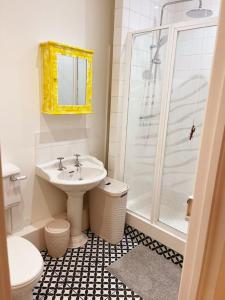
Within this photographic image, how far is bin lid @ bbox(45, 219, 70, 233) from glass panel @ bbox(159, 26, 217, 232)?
968 mm

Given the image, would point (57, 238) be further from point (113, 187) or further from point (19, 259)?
point (113, 187)

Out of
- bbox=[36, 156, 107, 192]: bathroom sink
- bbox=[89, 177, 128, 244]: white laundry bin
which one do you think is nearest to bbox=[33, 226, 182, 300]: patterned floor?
bbox=[89, 177, 128, 244]: white laundry bin

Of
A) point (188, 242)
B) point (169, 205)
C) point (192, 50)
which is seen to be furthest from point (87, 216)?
point (192, 50)

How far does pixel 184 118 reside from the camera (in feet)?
8.00

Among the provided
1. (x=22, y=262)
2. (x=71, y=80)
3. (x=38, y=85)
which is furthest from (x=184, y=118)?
(x=22, y=262)

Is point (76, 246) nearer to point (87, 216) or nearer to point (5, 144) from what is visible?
point (87, 216)

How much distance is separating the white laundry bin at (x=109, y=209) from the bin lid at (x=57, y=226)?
1.15 ft

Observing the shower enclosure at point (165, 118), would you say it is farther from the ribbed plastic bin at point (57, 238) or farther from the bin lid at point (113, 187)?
the ribbed plastic bin at point (57, 238)

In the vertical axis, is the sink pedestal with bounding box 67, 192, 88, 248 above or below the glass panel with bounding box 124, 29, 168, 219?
below

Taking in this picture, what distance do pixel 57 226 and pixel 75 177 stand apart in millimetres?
465

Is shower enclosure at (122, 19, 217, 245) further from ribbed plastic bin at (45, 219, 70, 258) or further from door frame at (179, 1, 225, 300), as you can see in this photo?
door frame at (179, 1, 225, 300)

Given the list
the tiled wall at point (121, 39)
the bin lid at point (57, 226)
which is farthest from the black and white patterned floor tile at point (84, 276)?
the tiled wall at point (121, 39)

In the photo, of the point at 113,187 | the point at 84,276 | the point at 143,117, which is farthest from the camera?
the point at 143,117

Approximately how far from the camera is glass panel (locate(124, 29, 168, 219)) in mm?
2398
